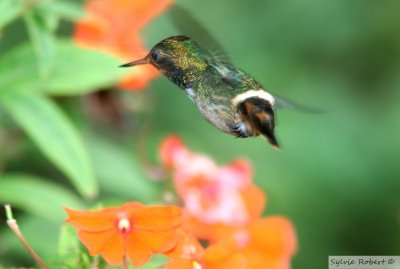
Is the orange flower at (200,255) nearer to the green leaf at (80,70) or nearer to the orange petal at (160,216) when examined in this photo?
the orange petal at (160,216)

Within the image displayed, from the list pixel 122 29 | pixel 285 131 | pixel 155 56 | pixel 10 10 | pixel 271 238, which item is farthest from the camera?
pixel 285 131

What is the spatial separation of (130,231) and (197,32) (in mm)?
503

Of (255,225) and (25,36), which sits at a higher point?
(25,36)

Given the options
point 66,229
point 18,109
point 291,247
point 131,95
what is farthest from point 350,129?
point 66,229

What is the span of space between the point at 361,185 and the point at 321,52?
0.73 meters

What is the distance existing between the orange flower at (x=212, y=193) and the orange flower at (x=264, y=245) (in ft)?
0.12

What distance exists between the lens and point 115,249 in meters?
1.37

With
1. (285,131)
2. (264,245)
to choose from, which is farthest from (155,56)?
(285,131)

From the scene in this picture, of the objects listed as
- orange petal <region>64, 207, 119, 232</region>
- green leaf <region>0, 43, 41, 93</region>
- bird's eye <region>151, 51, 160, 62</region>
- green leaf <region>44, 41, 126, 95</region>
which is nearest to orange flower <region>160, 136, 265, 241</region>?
green leaf <region>44, 41, 126, 95</region>

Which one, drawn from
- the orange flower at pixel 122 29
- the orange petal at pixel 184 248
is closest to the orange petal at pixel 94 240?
the orange petal at pixel 184 248

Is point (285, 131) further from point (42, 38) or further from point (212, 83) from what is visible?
point (212, 83)

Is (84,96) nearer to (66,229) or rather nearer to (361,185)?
(66,229)

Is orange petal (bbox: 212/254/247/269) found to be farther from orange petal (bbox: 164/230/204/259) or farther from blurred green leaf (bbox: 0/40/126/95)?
blurred green leaf (bbox: 0/40/126/95)

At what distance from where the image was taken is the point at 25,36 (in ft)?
10.9
